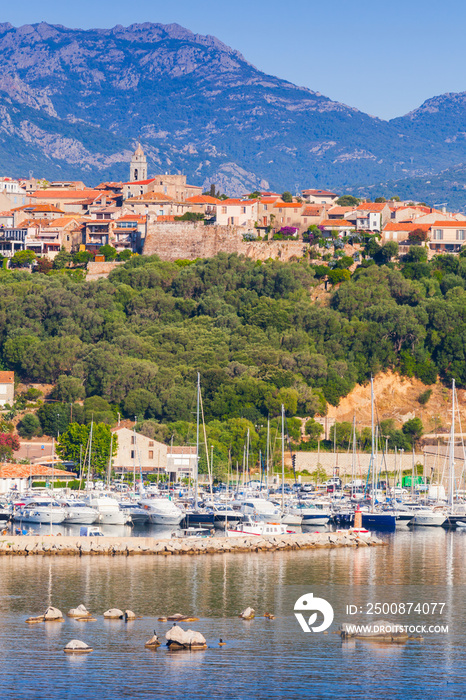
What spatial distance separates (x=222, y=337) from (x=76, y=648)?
5235 cm

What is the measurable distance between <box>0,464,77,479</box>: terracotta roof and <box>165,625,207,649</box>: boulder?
1384 inches

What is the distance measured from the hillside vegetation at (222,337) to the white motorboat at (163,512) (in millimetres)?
15119

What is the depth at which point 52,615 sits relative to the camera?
2892 centimetres

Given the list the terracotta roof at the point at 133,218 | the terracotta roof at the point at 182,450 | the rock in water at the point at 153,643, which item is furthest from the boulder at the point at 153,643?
the terracotta roof at the point at 133,218

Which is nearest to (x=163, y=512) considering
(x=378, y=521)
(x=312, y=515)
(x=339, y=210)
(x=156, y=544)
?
(x=312, y=515)

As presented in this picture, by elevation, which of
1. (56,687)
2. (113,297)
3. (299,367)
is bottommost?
(56,687)

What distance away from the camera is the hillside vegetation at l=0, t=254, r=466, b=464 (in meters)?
71.1

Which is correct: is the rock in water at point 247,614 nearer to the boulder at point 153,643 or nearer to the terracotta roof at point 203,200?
the boulder at point 153,643

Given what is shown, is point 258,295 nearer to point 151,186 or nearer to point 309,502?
point 151,186

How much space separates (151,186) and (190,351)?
26021 mm

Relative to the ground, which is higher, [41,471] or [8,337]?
[8,337]

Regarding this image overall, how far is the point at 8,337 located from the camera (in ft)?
259

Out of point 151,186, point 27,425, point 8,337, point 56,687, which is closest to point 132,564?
point 56,687

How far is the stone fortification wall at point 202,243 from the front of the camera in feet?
279
